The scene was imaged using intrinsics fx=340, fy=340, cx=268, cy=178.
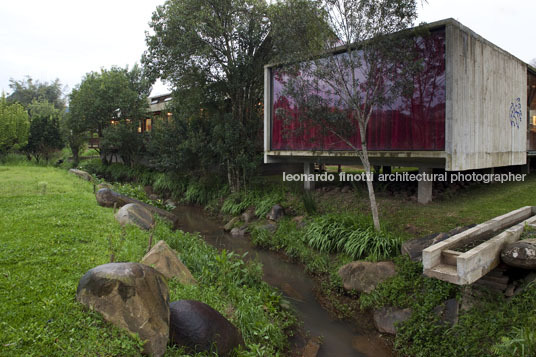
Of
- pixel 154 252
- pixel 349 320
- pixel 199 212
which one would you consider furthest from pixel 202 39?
pixel 349 320

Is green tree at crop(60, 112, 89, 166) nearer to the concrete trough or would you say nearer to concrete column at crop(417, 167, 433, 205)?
concrete column at crop(417, 167, 433, 205)

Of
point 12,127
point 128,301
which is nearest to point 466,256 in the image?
point 128,301

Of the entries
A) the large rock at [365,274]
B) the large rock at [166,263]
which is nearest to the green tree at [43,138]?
the large rock at [166,263]

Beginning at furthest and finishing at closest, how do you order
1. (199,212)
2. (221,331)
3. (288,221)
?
(199,212) < (288,221) < (221,331)

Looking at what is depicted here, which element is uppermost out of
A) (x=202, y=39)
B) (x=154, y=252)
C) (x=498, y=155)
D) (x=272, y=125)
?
(x=202, y=39)

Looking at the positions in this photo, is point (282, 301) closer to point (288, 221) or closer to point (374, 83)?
point (288, 221)

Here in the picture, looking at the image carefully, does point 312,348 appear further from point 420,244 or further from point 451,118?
point 451,118

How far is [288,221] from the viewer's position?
32.1 ft

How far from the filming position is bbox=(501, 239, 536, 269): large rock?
3.98m

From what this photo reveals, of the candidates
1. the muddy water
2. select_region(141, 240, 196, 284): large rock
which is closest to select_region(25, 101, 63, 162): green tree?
the muddy water

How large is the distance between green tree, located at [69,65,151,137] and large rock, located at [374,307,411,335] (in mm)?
18544

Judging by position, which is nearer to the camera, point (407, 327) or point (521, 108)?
point (407, 327)

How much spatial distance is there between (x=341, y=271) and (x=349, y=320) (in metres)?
1.05

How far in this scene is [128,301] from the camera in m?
3.08
